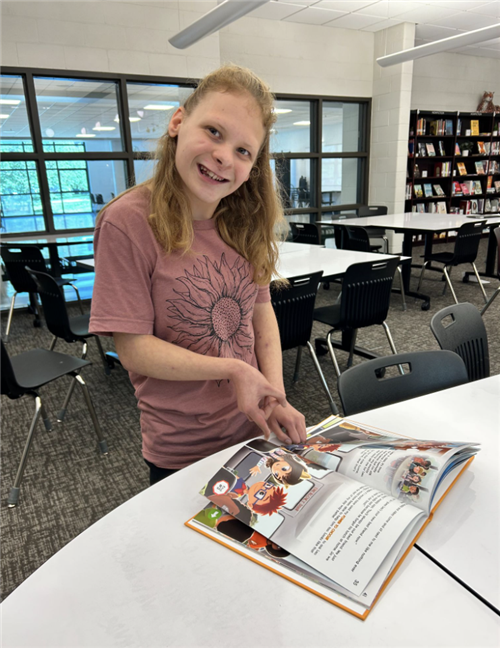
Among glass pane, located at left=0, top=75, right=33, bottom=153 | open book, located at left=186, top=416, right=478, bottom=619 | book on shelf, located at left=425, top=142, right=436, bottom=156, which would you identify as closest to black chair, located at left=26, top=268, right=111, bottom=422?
open book, located at left=186, top=416, right=478, bottom=619

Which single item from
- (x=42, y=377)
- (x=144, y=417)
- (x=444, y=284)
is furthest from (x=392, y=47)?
(x=144, y=417)

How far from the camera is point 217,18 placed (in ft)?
12.1

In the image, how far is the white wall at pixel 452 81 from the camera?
25.3 ft

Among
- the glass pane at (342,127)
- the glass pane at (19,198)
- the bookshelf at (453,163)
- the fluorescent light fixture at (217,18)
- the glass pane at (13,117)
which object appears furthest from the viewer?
the bookshelf at (453,163)

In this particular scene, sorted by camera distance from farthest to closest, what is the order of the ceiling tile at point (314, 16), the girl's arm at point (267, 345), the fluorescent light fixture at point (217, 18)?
1. the ceiling tile at point (314, 16)
2. the fluorescent light fixture at point (217, 18)
3. the girl's arm at point (267, 345)

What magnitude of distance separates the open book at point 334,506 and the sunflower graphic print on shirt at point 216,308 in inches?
9.4

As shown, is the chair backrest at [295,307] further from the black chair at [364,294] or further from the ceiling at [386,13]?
the ceiling at [386,13]

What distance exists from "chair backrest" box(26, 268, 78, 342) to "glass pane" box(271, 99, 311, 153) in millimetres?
4948

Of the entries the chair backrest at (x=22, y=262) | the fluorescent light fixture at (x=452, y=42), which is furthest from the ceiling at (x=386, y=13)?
the chair backrest at (x=22, y=262)

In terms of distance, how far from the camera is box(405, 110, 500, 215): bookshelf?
7711 millimetres

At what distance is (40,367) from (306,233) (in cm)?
309

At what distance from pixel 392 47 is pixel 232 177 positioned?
7138mm

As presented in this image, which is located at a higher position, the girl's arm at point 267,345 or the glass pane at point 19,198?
the glass pane at point 19,198

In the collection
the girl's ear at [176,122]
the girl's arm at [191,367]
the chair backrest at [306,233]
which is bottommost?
the chair backrest at [306,233]
